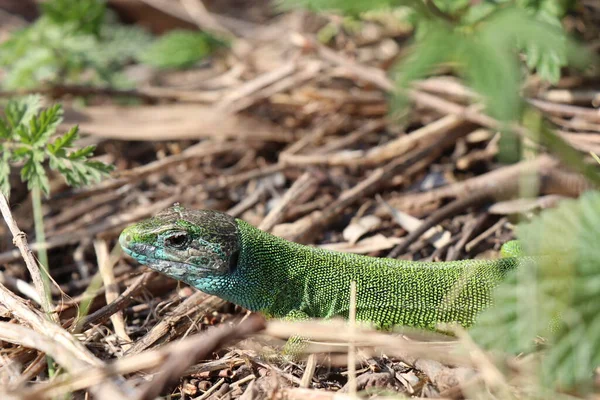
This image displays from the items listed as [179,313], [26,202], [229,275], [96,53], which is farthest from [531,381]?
[96,53]

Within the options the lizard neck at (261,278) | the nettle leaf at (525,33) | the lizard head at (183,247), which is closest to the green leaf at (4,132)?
the lizard head at (183,247)

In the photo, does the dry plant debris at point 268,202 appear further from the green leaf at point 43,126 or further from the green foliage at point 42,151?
the green leaf at point 43,126

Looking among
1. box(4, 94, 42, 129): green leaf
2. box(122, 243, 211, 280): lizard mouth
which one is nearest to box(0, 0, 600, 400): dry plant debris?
box(122, 243, 211, 280): lizard mouth

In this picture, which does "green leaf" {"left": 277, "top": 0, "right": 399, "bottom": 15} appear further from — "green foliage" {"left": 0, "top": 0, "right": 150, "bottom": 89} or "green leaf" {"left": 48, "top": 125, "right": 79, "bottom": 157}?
"green foliage" {"left": 0, "top": 0, "right": 150, "bottom": 89}

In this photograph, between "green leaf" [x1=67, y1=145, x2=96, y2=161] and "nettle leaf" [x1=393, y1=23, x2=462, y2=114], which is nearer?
"nettle leaf" [x1=393, y1=23, x2=462, y2=114]

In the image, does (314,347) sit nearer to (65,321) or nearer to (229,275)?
(229,275)
